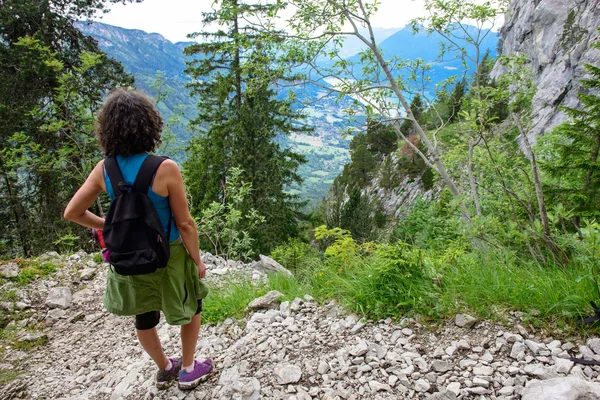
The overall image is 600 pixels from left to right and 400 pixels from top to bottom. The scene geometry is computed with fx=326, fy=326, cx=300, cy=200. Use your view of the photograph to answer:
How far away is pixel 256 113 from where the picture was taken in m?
16.3

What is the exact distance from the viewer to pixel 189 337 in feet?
8.27

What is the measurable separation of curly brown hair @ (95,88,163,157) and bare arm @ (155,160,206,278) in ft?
0.71

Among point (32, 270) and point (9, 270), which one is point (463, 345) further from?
point (9, 270)

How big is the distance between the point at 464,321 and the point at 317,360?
1.18m

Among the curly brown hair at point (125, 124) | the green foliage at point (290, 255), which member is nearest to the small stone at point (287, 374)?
the curly brown hair at point (125, 124)

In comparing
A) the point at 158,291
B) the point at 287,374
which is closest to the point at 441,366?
the point at 287,374

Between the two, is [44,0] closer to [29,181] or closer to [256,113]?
[29,181]

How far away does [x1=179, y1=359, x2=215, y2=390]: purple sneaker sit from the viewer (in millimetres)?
2570

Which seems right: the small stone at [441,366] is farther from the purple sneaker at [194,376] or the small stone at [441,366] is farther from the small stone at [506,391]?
the purple sneaker at [194,376]

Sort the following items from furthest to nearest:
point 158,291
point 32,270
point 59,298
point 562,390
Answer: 1. point 32,270
2. point 59,298
3. point 158,291
4. point 562,390

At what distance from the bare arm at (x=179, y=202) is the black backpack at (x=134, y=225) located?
55 millimetres

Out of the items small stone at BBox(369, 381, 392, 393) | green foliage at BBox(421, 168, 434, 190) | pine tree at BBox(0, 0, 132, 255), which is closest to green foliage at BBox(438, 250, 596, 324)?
small stone at BBox(369, 381, 392, 393)

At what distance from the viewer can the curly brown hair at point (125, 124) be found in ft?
6.37

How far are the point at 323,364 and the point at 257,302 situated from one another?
1.28 metres
